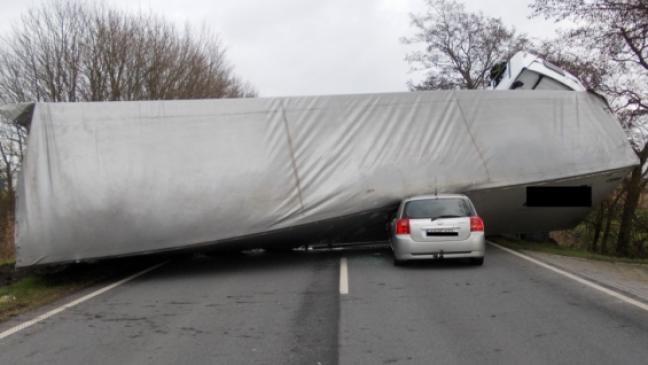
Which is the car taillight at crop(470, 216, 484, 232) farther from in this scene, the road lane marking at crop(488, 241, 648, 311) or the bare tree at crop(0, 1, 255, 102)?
the bare tree at crop(0, 1, 255, 102)

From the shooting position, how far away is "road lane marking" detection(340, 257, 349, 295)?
30.7 feet

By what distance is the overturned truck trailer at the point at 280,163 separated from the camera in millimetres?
11633

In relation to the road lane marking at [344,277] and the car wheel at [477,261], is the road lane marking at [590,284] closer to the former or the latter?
the car wheel at [477,261]

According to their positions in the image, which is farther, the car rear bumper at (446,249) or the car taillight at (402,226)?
the car taillight at (402,226)

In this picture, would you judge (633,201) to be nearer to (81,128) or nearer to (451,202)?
(451,202)

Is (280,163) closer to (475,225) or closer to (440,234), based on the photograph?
(440,234)

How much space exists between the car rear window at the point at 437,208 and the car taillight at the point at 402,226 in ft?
0.44

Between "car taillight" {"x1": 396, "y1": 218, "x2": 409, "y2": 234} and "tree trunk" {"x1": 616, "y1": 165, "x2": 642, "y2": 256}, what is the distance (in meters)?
13.1

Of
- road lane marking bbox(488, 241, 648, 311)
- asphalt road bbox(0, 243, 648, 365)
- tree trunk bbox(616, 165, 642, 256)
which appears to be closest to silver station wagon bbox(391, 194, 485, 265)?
asphalt road bbox(0, 243, 648, 365)

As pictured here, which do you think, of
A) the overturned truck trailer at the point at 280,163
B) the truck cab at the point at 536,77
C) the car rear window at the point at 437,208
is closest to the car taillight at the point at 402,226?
the car rear window at the point at 437,208

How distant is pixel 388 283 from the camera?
9.94 m

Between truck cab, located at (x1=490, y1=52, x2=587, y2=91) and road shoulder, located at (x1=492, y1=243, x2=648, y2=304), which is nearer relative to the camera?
road shoulder, located at (x1=492, y1=243, x2=648, y2=304)

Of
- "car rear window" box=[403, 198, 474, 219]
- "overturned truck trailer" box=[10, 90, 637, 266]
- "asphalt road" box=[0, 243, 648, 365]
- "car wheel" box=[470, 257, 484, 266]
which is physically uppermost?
"overturned truck trailer" box=[10, 90, 637, 266]

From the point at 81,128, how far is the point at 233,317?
20.4 ft
